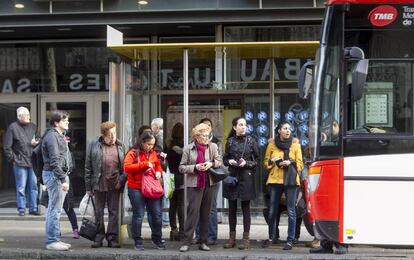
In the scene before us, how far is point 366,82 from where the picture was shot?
749cm

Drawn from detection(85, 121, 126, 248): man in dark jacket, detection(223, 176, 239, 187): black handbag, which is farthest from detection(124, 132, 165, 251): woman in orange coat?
detection(223, 176, 239, 187): black handbag

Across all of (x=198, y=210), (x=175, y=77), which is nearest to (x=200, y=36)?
(x=175, y=77)

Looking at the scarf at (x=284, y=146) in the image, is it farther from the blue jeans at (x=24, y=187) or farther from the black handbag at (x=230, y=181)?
the blue jeans at (x=24, y=187)

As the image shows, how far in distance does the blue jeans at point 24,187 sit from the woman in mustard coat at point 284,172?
5715 millimetres

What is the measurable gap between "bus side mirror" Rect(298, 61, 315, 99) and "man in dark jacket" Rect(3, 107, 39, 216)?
23.2 ft

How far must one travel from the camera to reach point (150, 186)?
959cm

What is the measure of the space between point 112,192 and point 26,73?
6.13 m

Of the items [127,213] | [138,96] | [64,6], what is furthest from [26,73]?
[127,213]

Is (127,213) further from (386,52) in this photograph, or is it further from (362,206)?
(386,52)

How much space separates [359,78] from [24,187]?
846 cm

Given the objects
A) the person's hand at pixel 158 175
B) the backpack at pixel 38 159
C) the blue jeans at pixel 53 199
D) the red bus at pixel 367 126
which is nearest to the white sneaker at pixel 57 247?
the blue jeans at pixel 53 199

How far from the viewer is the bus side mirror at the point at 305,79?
8.16m

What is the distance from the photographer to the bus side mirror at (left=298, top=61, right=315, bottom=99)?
8164 mm

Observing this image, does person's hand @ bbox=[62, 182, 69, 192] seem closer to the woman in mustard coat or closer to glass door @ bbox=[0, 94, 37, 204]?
the woman in mustard coat
